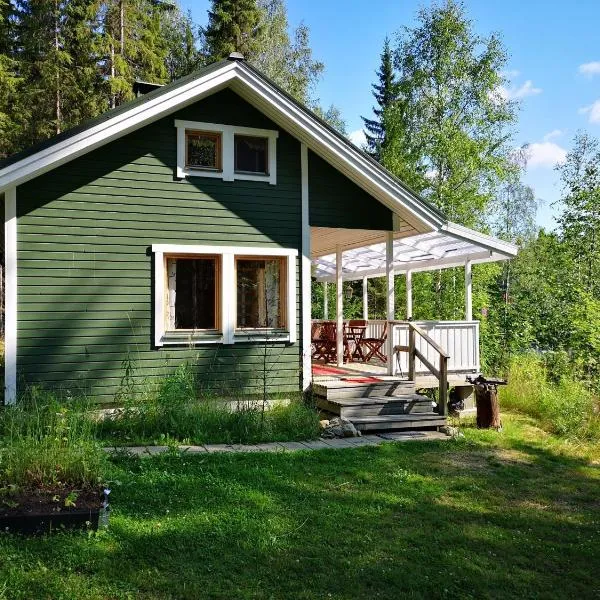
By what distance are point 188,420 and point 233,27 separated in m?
20.3

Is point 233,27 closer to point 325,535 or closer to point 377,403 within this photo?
point 377,403

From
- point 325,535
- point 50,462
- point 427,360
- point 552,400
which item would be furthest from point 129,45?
point 325,535

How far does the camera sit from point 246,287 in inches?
371

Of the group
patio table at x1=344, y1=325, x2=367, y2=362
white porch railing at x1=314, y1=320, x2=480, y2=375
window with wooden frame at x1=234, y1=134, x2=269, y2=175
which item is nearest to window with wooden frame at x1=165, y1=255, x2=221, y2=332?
window with wooden frame at x1=234, y1=134, x2=269, y2=175

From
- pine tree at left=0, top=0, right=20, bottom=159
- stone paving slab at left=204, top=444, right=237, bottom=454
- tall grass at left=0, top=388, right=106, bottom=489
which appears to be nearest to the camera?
tall grass at left=0, top=388, right=106, bottom=489

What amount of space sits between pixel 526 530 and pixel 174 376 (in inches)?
202

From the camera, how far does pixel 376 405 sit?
8.83 meters

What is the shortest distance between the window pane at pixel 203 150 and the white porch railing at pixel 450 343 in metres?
4.09

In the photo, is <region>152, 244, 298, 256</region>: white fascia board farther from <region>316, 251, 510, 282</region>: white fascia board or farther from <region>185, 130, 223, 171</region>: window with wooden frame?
<region>316, 251, 510, 282</region>: white fascia board

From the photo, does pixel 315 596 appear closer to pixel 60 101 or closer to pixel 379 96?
pixel 60 101

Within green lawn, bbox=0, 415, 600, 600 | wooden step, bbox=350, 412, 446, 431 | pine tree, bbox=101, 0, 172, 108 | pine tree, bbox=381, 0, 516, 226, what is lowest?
green lawn, bbox=0, 415, 600, 600

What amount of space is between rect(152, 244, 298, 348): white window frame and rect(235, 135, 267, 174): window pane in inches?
51.5

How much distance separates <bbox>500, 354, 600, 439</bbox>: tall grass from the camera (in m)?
9.29

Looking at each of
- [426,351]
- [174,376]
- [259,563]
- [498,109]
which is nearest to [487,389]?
[426,351]
